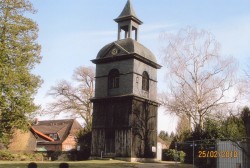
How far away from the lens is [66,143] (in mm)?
65250

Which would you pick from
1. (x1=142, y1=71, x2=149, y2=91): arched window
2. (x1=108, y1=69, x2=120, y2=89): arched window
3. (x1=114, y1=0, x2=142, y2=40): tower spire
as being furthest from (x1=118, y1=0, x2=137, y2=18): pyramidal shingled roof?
(x1=142, y1=71, x2=149, y2=91): arched window

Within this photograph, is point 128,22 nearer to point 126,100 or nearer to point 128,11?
point 128,11

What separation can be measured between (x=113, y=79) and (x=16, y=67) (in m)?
11.0

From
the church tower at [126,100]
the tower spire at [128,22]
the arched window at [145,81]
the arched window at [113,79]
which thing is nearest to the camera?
the church tower at [126,100]

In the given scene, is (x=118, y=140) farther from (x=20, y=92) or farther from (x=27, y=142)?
(x=27, y=142)

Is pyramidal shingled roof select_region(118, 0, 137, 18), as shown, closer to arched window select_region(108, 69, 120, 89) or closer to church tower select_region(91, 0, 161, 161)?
church tower select_region(91, 0, 161, 161)

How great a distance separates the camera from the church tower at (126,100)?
107ft

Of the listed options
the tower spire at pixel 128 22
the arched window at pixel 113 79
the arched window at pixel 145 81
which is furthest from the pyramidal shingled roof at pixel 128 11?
the arched window at pixel 145 81

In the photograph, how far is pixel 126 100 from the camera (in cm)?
3312

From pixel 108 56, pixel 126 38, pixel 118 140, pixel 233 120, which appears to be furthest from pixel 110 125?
pixel 233 120

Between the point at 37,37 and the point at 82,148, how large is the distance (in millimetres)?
15553

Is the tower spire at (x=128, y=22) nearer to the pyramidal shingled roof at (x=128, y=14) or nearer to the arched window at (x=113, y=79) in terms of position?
the pyramidal shingled roof at (x=128, y=14)

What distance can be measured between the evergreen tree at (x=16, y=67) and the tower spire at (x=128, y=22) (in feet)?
35.8

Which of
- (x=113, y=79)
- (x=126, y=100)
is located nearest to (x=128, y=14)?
(x=113, y=79)
